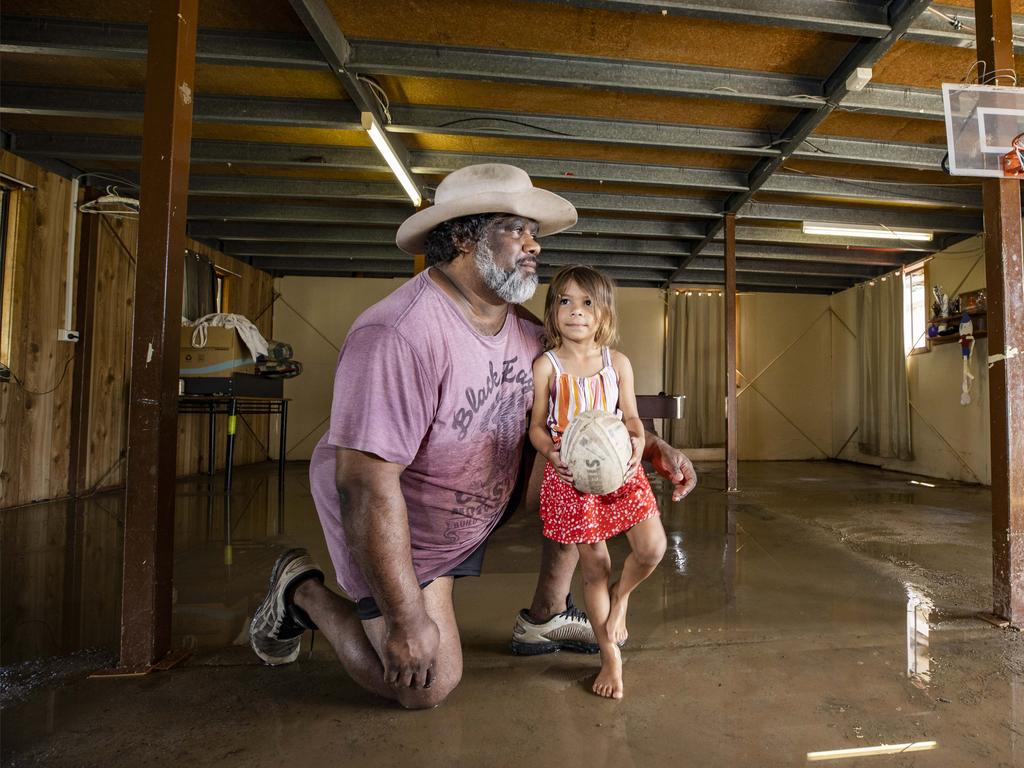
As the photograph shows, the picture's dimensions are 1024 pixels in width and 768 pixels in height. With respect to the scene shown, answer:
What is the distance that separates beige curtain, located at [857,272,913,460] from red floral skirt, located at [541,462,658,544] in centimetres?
752

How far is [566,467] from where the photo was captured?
1381mm

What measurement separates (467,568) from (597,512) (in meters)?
0.41

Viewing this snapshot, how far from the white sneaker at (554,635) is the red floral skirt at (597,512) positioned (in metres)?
0.36

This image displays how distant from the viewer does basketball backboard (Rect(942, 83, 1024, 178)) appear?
200 cm

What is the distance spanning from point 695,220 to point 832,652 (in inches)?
224

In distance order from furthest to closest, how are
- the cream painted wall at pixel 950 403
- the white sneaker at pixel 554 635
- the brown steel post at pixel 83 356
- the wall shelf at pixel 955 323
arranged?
the cream painted wall at pixel 950 403 → the wall shelf at pixel 955 323 → the brown steel post at pixel 83 356 → the white sneaker at pixel 554 635

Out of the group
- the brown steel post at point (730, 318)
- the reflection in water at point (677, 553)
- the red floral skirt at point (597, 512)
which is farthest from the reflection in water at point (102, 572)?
the brown steel post at point (730, 318)

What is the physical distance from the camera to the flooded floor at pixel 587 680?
1.18 metres

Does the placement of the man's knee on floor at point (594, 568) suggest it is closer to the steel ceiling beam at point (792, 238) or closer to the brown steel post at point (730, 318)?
the brown steel post at point (730, 318)

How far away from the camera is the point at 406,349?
1.33 m

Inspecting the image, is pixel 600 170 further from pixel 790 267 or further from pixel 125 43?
pixel 790 267

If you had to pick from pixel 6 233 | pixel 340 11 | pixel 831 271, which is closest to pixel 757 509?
Result: pixel 340 11

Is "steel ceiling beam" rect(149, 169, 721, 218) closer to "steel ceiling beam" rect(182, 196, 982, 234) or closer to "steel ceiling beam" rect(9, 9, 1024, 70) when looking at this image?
"steel ceiling beam" rect(182, 196, 982, 234)

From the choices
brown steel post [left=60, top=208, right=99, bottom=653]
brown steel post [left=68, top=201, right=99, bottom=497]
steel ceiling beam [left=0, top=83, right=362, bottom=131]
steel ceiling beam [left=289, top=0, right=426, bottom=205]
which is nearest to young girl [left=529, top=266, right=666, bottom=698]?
steel ceiling beam [left=289, top=0, right=426, bottom=205]
